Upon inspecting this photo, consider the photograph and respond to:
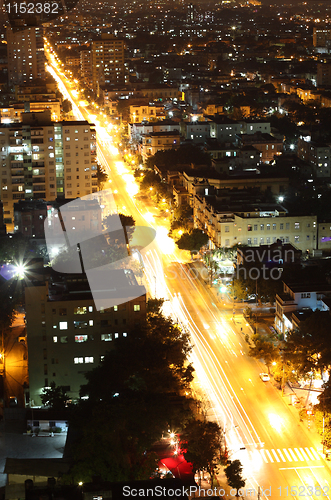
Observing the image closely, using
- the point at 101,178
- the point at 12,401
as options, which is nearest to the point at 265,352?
the point at 12,401

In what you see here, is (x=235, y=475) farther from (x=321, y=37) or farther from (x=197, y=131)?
(x=321, y=37)

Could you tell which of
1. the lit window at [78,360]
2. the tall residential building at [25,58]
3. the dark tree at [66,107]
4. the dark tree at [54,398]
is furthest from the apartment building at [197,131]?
the dark tree at [54,398]

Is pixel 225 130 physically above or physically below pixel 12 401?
above

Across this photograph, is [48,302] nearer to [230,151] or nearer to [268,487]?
[268,487]

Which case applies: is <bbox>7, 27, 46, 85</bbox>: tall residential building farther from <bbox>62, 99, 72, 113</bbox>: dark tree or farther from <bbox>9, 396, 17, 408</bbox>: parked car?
<bbox>9, 396, 17, 408</bbox>: parked car

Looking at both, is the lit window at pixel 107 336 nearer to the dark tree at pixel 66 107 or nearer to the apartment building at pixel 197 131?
the apartment building at pixel 197 131
